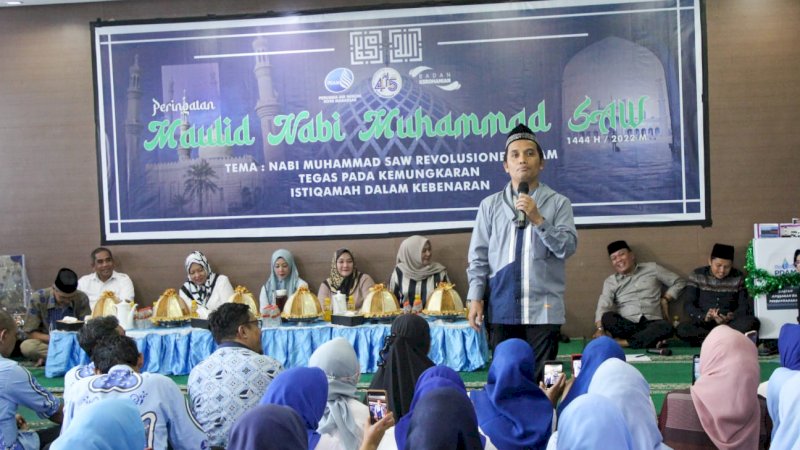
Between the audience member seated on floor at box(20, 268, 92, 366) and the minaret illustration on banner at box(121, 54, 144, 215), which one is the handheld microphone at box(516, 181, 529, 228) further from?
the minaret illustration on banner at box(121, 54, 144, 215)

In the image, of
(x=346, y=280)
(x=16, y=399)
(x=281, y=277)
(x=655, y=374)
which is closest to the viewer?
(x=16, y=399)

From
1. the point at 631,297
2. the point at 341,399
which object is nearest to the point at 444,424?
the point at 341,399

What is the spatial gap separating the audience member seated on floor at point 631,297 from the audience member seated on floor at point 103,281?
12.5 feet

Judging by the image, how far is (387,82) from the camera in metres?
7.44

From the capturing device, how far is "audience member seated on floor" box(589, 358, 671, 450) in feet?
7.98

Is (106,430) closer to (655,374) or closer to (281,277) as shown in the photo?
(655,374)

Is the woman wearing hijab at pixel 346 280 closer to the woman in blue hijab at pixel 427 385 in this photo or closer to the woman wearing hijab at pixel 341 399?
the woman wearing hijab at pixel 341 399

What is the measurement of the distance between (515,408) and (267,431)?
3.48 ft

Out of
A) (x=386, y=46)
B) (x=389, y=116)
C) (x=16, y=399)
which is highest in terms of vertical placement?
(x=386, y=46)

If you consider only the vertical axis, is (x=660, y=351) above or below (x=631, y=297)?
below

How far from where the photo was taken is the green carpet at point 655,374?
5.44 m

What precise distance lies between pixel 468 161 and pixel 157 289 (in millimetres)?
2809

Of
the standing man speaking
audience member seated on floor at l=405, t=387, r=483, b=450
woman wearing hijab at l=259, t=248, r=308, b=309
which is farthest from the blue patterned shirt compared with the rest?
woman wearing hijab at l=259, t=248, r=308, b=309

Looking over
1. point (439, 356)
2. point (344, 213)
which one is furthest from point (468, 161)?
point (439, 356)
